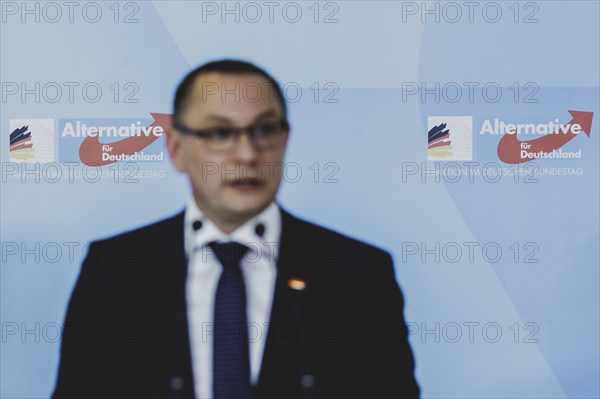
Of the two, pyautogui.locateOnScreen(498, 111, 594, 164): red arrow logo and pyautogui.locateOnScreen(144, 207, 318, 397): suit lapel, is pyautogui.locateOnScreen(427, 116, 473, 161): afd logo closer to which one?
pyautogui.locateOnScreen(498, 111, 594, 164): red arrow logo

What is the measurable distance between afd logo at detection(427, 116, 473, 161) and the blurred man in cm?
36

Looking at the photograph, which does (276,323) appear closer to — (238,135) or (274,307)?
(274,307)

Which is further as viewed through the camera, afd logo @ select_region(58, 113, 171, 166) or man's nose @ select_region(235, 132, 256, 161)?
afd logo @ select_region(58, 113, 171, 166)

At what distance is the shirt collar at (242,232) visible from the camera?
1.87 metres

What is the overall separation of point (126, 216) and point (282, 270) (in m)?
0.51

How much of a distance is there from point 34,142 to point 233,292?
77 centimetres

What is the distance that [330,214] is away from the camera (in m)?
1.93

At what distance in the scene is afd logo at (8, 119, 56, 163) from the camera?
194 cm

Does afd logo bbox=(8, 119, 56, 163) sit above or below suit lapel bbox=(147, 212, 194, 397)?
above

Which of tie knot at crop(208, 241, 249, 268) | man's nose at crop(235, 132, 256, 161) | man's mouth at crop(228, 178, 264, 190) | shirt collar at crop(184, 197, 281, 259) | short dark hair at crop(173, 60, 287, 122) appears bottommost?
tie knot at crop(208, 241, 249, 268)

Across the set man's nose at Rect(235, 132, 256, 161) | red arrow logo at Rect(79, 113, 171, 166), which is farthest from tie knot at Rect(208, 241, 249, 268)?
red arrow logo at Rect(79, 113, 171, 166)

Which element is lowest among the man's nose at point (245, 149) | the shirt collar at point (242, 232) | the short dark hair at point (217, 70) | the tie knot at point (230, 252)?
the tie knot at point (230, 252)

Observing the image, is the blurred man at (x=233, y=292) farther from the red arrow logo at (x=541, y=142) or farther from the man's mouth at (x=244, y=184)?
the red arrow logo at (x=541, y=142)

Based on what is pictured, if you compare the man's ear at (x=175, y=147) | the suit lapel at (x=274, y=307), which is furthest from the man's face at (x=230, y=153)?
the suit lapel at (x=274, y=307)
